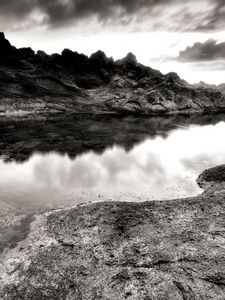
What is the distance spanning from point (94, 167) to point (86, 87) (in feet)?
414

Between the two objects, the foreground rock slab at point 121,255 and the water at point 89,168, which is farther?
the water at point 89,168

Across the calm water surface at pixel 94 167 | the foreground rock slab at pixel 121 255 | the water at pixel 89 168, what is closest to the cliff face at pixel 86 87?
the calm water surface at pixel 94 167

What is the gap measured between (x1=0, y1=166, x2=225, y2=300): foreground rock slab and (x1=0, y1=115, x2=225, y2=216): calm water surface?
5.67 metres

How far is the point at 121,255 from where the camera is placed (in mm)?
13367

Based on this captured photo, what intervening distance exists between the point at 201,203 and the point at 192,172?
13073 mm

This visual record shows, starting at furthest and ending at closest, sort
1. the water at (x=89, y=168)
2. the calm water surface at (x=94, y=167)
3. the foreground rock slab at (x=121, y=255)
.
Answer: the calm water surface at (x=94, y=167), the water at (x=89, y=168), the foreground rock slab at (x=121, y=255)

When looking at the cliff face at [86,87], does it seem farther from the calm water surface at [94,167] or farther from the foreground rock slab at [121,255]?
the foreground rock slab at [121,255]

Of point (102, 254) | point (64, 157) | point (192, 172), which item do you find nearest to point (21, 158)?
point (64, 157)

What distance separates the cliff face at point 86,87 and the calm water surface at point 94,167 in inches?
1687

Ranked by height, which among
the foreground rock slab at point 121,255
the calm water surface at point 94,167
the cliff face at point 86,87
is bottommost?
the calm water surface at point 94,167

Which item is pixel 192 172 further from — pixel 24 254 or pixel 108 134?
pixel 108 134

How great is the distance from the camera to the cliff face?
99.6 metres

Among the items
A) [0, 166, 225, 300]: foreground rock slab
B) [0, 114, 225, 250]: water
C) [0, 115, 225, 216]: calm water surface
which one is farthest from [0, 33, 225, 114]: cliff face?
[0, 166, 225, 300]: foreground rock slab

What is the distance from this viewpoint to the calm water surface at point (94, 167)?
23906 millimetres
